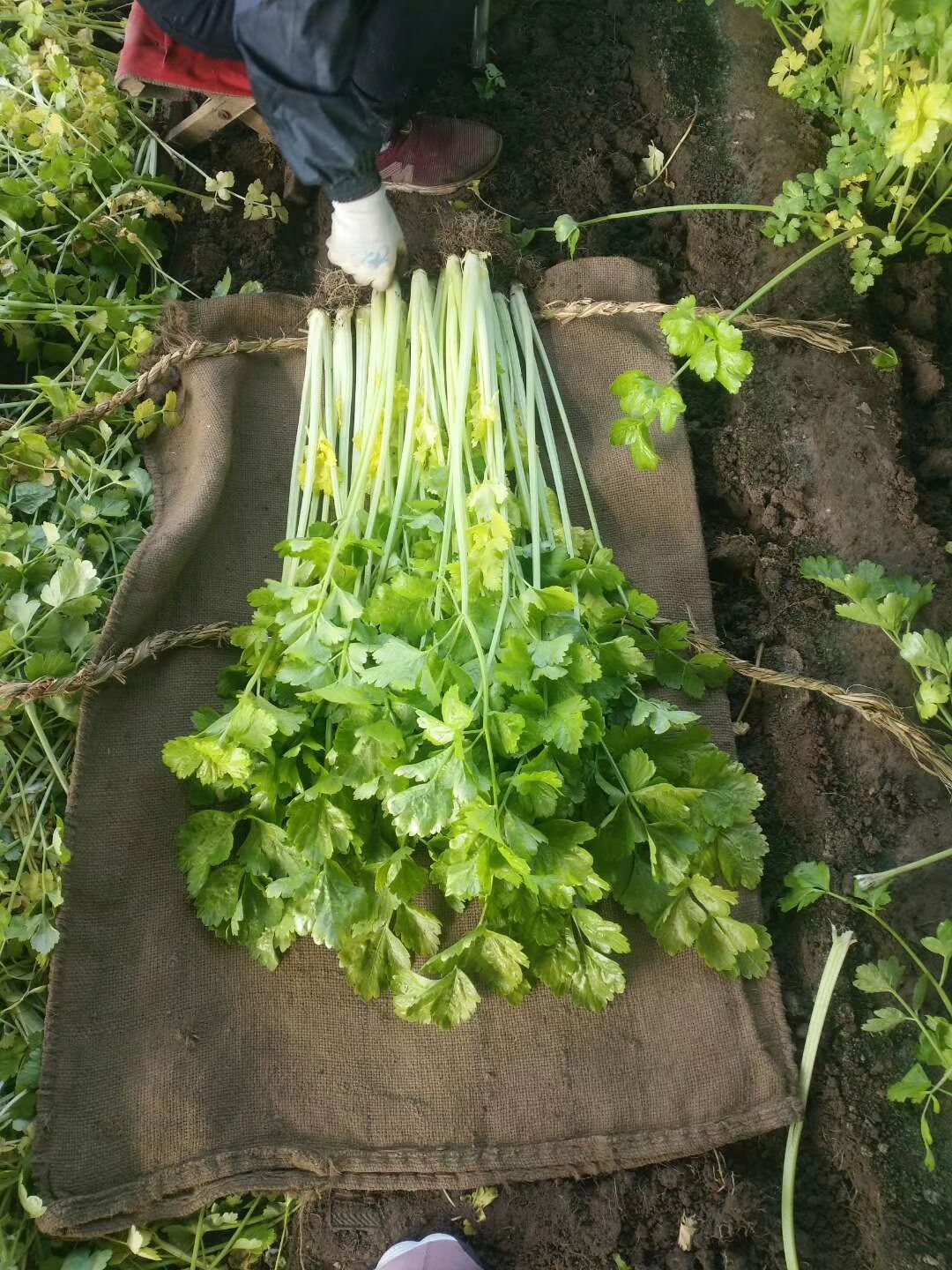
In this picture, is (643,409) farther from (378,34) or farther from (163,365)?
(163,365)

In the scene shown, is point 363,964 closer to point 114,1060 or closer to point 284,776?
point 284,776

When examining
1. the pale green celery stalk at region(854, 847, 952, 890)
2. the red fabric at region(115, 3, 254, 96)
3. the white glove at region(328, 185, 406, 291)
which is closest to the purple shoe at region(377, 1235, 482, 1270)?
the pale green celery stalk at region(854, 847, 952, 890)

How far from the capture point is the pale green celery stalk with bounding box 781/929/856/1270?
160cm

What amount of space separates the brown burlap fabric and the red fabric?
4.56ft

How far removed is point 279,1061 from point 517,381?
4.78ft

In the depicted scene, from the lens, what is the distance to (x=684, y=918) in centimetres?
163

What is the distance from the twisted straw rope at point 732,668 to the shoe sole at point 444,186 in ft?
4.62

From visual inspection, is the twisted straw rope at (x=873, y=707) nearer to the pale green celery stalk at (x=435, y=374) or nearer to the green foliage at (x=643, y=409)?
the green foliage at (x=643, y=409)

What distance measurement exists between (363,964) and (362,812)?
0.83 feet

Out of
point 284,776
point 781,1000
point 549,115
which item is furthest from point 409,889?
point 549,115

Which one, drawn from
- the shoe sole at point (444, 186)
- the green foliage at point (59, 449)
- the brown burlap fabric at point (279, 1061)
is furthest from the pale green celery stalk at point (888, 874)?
the shoe sole at point (444, 186)

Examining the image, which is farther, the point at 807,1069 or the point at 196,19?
the point at 196,19

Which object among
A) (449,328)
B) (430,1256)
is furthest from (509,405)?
(430,1256)

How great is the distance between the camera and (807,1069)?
1721 mm
